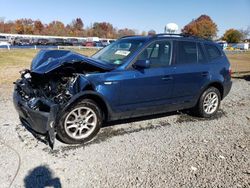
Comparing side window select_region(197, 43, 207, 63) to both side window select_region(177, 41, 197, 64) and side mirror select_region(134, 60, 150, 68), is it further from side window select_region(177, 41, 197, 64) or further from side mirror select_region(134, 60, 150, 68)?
side mirror select_region(134, 60, 150, 68)

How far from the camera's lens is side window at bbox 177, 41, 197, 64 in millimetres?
5486

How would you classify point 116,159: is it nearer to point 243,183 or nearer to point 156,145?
point 156,145

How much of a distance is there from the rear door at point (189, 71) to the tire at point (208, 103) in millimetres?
290

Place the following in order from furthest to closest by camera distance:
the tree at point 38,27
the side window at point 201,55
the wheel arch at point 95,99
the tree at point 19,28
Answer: the tree at point 38,27, the tree at point 19,28, the side window at point 201,55, the wheel arch at point 95,99

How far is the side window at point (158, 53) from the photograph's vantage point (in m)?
5.09

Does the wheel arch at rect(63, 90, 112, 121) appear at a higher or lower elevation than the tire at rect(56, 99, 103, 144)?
higher

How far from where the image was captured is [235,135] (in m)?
5.18

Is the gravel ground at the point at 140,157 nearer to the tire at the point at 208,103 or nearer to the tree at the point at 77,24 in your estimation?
the tire at the point at 208,103

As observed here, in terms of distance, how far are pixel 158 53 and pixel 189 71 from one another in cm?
79

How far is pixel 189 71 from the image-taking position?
18.1 feet

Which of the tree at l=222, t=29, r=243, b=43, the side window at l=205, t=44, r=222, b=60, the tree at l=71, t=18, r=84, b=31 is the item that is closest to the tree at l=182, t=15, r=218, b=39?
the tree at l=222, t=29, r=243, b=43

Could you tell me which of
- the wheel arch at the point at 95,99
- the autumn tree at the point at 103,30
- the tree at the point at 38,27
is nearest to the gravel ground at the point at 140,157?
the wheel arch at the point at 95,99

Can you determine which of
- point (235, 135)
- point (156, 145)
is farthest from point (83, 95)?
point (235, 135)

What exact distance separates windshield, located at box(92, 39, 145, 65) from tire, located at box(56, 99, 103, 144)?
39.8 inches
